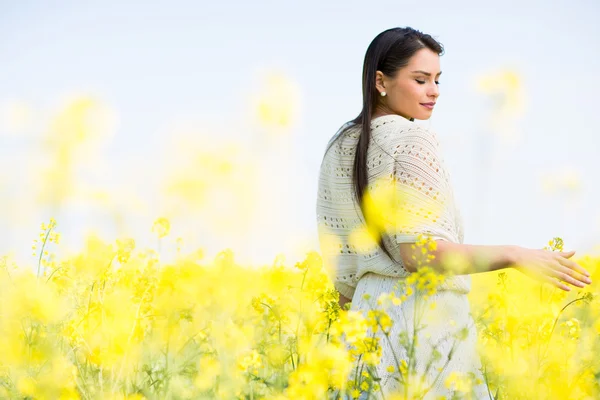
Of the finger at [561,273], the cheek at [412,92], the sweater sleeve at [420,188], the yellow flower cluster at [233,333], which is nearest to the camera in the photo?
the finger at [561,273]

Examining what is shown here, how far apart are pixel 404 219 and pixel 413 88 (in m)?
0.48

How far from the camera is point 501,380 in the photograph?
7.13 feet

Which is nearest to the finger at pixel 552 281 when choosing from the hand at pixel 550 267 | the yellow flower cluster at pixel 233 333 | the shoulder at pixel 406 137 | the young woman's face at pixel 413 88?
the hand at pixel 550 267

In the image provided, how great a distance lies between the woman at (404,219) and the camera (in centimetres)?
189

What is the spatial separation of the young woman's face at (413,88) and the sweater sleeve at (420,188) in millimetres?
194

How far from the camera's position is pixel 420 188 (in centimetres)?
206

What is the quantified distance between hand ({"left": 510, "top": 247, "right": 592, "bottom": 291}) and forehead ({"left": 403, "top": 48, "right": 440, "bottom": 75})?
737mm

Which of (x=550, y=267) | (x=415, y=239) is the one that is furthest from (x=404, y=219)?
(x=550, y=267)

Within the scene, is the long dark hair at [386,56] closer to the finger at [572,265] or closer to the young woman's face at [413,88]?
the young woman's face at [413,88]

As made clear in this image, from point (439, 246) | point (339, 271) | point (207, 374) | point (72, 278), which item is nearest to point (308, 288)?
point (339, 271)

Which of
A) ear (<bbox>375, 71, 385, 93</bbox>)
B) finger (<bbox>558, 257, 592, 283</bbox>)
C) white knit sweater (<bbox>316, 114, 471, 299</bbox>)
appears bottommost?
finger (<bbox>558, 257, 592, 283</bbox>)

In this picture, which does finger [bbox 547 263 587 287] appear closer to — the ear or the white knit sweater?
the white knit sweater

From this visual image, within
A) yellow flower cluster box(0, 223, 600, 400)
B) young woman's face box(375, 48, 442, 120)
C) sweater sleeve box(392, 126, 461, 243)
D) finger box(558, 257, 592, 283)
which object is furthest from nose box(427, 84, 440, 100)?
finger box(558, 257, 592, 283)

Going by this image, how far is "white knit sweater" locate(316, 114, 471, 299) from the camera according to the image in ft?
6.67
